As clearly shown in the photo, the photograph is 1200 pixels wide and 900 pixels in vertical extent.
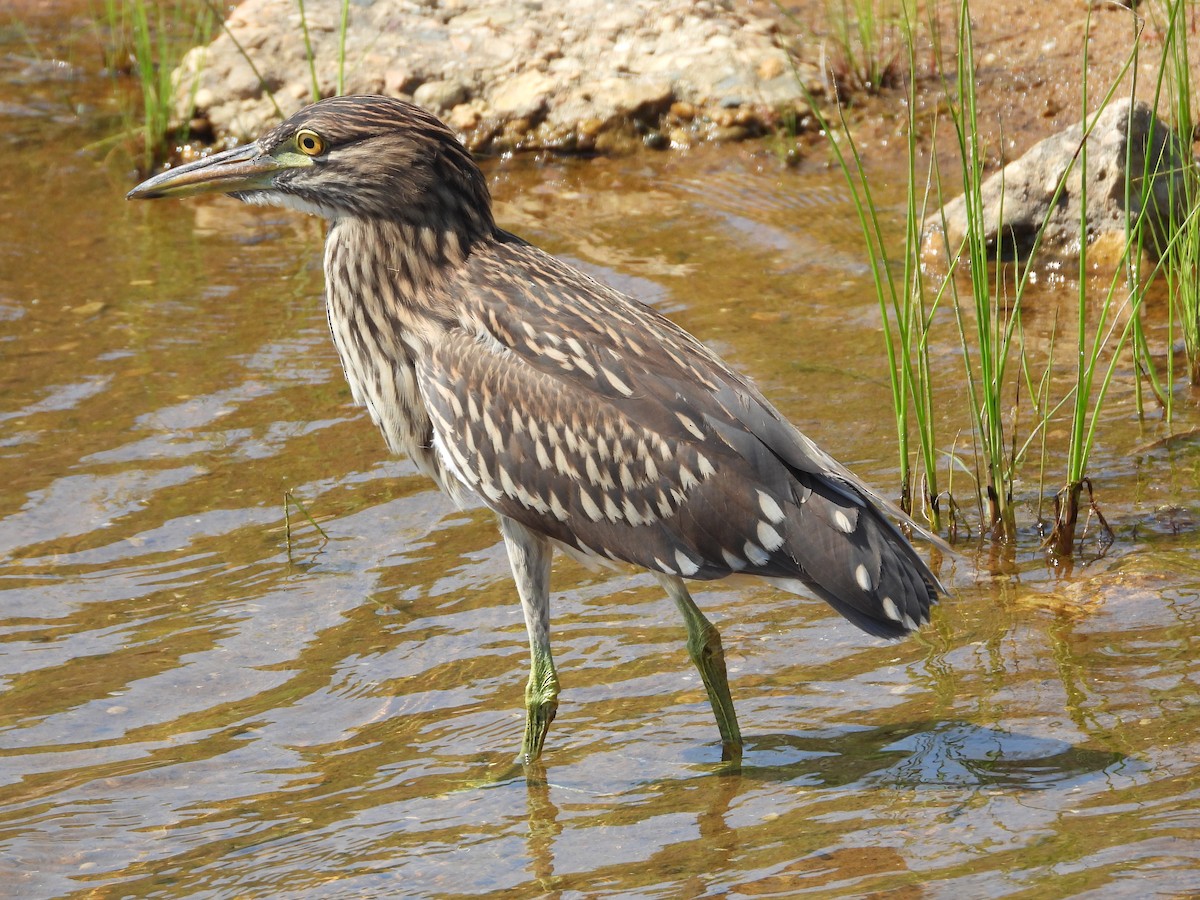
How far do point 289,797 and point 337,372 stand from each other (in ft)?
11.2

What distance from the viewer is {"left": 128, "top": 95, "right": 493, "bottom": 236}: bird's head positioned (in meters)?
4.98

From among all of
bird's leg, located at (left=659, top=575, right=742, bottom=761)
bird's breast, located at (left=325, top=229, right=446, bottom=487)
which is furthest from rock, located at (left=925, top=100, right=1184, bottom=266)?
bird's breast, located at (left=325, top=229, right=446, bottom=487)

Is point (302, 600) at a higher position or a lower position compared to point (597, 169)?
lower

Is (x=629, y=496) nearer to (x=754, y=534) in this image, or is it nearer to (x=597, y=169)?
(x=754, y=534)

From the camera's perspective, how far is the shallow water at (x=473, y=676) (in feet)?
14.0

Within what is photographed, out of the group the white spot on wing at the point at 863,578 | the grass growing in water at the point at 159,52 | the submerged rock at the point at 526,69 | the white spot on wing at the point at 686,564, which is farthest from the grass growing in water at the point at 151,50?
the white spot on wing at the point at 863,578

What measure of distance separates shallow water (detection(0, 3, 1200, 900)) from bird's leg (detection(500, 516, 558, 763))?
0.67ft

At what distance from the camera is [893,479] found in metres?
6.26

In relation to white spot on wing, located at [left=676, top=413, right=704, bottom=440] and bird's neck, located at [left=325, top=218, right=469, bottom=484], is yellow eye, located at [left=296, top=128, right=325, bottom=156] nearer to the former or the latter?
bird's neck, located at [left=325, top=218, right=469, bottom=484]

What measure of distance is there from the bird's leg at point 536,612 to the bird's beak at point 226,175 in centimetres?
138

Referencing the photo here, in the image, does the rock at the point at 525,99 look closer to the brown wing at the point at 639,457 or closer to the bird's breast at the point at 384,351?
the bird's breast at the point at 384,351

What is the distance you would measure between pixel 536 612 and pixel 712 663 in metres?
0.58

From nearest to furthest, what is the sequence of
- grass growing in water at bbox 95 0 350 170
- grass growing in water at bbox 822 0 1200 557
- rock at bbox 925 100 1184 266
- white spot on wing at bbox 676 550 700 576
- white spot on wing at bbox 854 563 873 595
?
white spot on wing at bbox 854 563 873 595 < white spot on wing at bbox 676 550 700 576 < grass growing in water at bbox 822 0 1200 557 < rock at bbox 925 100 1184 266 < grass growing in water at bbox 95 0 350 170

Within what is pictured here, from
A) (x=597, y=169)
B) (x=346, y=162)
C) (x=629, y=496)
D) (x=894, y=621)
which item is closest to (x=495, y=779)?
(x=629, y=496)
